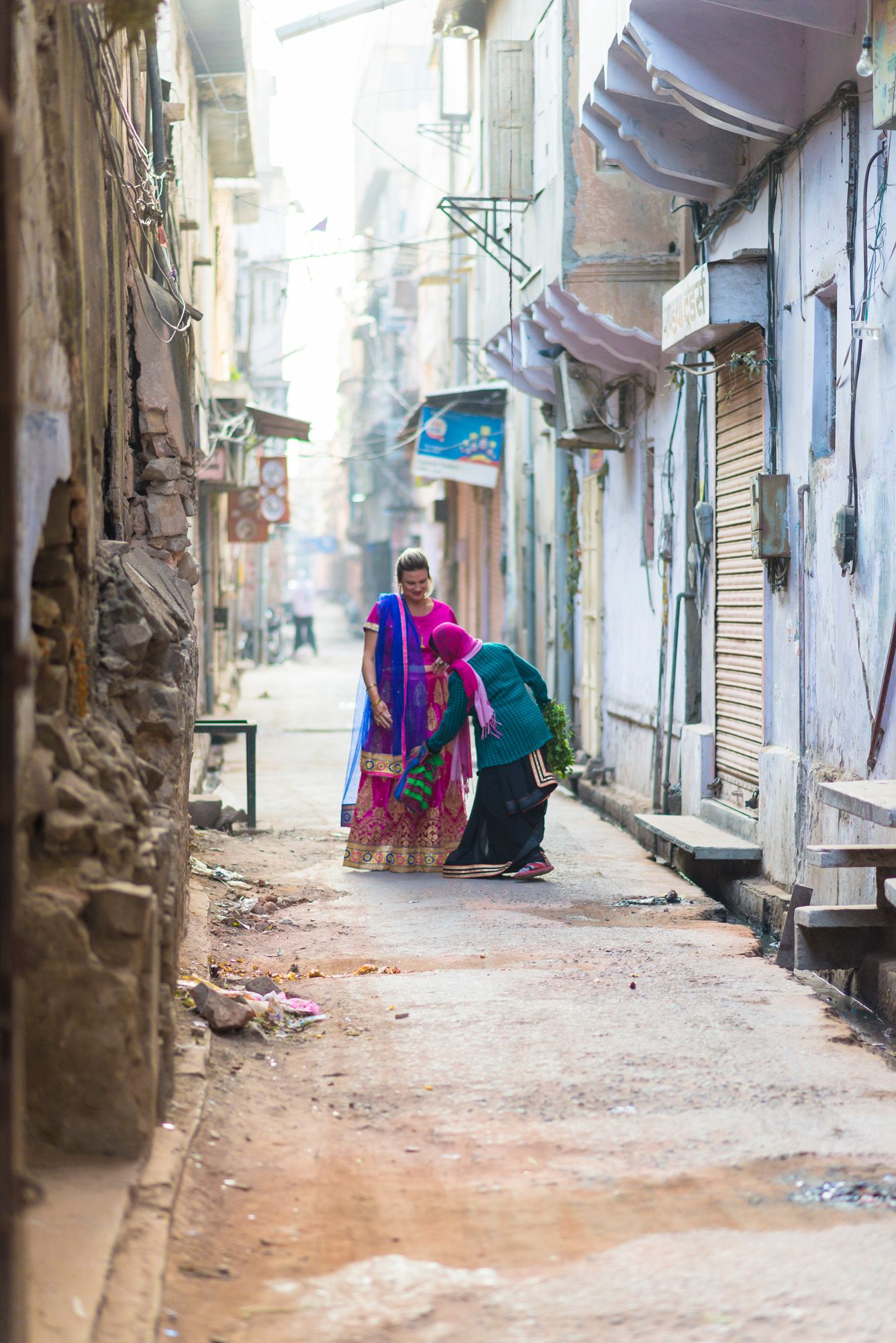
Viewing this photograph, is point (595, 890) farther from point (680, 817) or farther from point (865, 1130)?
point (865, 1130)

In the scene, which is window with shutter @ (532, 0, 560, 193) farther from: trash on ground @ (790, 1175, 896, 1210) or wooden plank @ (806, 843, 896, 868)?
trash on ground @ (790, 1175, 896, 1210)

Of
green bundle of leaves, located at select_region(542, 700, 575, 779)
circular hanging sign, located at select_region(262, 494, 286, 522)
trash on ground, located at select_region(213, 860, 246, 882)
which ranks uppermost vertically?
circular hanging sign, located at select_region(262, 494, 286, 522)

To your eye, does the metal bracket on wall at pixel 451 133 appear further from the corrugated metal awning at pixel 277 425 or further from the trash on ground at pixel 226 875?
the trash on ground at pixel 226 875

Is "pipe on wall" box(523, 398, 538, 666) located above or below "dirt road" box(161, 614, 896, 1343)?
above

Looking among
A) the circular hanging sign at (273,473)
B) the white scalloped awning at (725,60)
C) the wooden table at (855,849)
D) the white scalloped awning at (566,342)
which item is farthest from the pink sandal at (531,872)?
the circular hanging sign at (273,473)

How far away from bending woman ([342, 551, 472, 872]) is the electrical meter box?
1.77 m

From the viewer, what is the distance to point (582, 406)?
1166cm

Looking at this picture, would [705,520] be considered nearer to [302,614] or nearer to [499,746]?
[499,746]

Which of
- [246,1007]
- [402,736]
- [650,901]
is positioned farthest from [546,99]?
[246,1007]

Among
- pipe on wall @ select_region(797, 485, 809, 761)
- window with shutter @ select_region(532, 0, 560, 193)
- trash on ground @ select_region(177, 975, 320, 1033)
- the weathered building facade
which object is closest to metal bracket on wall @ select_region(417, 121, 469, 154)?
window with shutter @ select_region(532, 0, 560, 193)

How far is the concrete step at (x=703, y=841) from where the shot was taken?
7.68m

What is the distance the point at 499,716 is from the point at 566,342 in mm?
5025

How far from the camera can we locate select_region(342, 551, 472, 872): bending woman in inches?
307

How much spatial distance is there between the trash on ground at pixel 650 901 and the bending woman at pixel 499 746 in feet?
1.96
